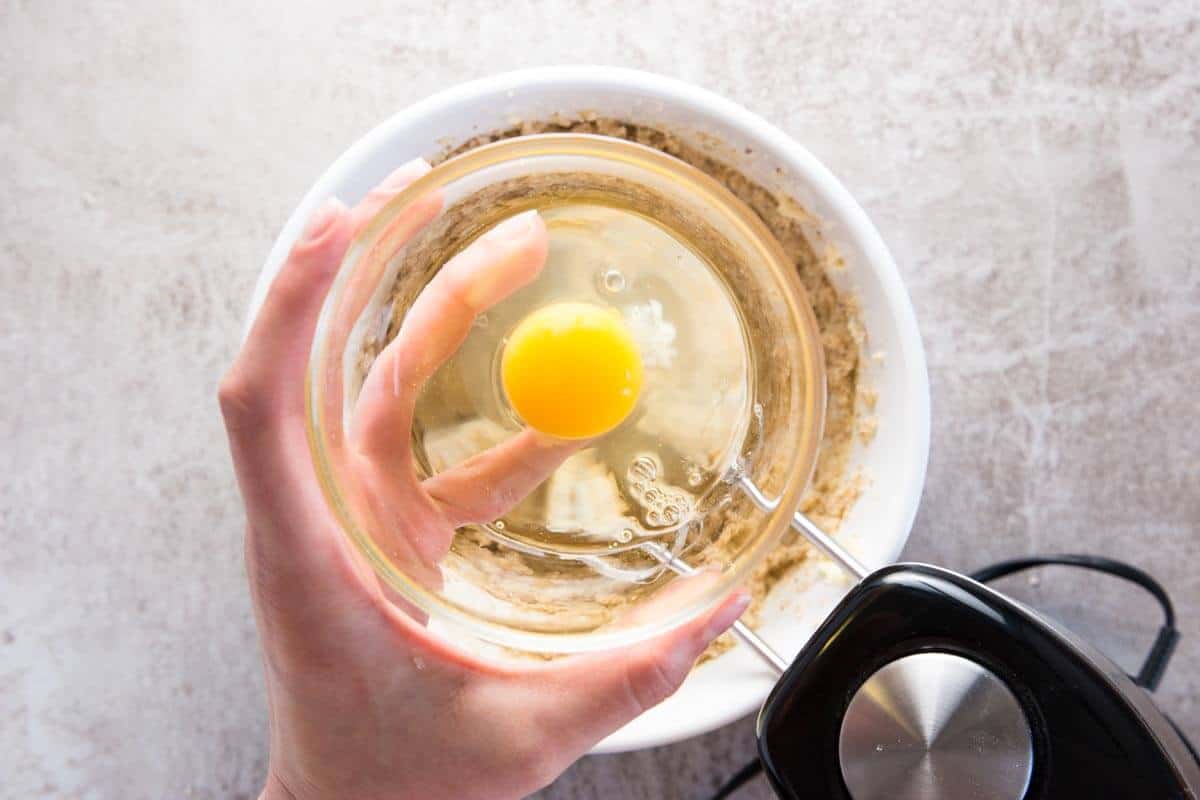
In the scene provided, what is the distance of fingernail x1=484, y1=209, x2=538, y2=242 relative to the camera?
28.7 inches

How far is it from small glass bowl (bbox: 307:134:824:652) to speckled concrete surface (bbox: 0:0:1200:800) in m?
0.19

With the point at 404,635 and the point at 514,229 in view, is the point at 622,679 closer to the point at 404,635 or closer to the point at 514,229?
the point at 404,635

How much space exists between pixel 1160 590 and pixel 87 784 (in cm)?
101

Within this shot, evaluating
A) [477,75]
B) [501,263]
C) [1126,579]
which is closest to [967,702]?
[1126,579]

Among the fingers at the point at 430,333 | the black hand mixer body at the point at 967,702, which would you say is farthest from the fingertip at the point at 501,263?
the black hand mixer body at the point at 967,702

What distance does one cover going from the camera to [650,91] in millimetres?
707

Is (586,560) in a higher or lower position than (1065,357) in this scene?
lower

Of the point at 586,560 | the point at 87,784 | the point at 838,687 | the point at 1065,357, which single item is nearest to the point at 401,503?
the point at 586,560

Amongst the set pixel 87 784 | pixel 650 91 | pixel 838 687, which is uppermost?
pixel 650 91

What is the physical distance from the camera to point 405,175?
0.69 metres

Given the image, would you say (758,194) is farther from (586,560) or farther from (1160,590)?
(1160,590)

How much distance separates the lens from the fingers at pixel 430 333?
2.34ft

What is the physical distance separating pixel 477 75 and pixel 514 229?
0.69 feet

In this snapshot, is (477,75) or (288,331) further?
(477,75)
